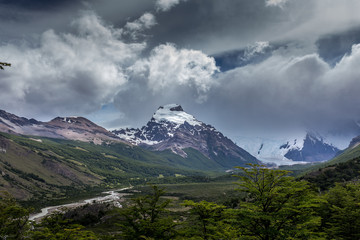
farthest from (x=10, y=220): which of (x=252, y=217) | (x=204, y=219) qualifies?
(x=252, y=217)

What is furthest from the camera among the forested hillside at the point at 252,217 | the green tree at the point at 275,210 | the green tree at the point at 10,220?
the green tree at the point at 10,220

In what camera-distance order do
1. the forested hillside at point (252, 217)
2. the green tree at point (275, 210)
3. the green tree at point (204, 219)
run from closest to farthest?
the green tree at point (275, 210) < the forested hillside at point (252, 217) < the green tree at point (204, 219)

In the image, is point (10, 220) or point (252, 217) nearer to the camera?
point (252, 217)

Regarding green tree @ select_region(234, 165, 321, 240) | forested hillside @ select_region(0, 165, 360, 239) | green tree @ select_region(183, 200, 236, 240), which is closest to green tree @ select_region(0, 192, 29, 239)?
forested hillside @ select_region(0, 165, 360, 239)

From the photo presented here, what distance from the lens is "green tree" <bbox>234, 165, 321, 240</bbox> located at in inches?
817

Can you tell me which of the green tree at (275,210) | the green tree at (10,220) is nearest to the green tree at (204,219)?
the green tree at (275,210)

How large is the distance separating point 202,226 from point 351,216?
66.7 feet

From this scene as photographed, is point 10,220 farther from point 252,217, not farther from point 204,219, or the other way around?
point 252,217

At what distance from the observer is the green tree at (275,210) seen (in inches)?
817

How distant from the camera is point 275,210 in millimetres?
22000

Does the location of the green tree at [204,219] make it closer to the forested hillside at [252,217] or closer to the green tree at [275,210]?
the forested hillside at [252,217]

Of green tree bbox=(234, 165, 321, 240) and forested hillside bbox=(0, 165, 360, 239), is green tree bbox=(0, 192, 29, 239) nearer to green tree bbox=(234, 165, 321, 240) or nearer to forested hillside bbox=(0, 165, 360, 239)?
forested hillside bbox=(0, 165, 360, 239)

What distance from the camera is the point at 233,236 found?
2330cm

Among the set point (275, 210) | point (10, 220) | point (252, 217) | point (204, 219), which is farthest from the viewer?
point (10, 220)
